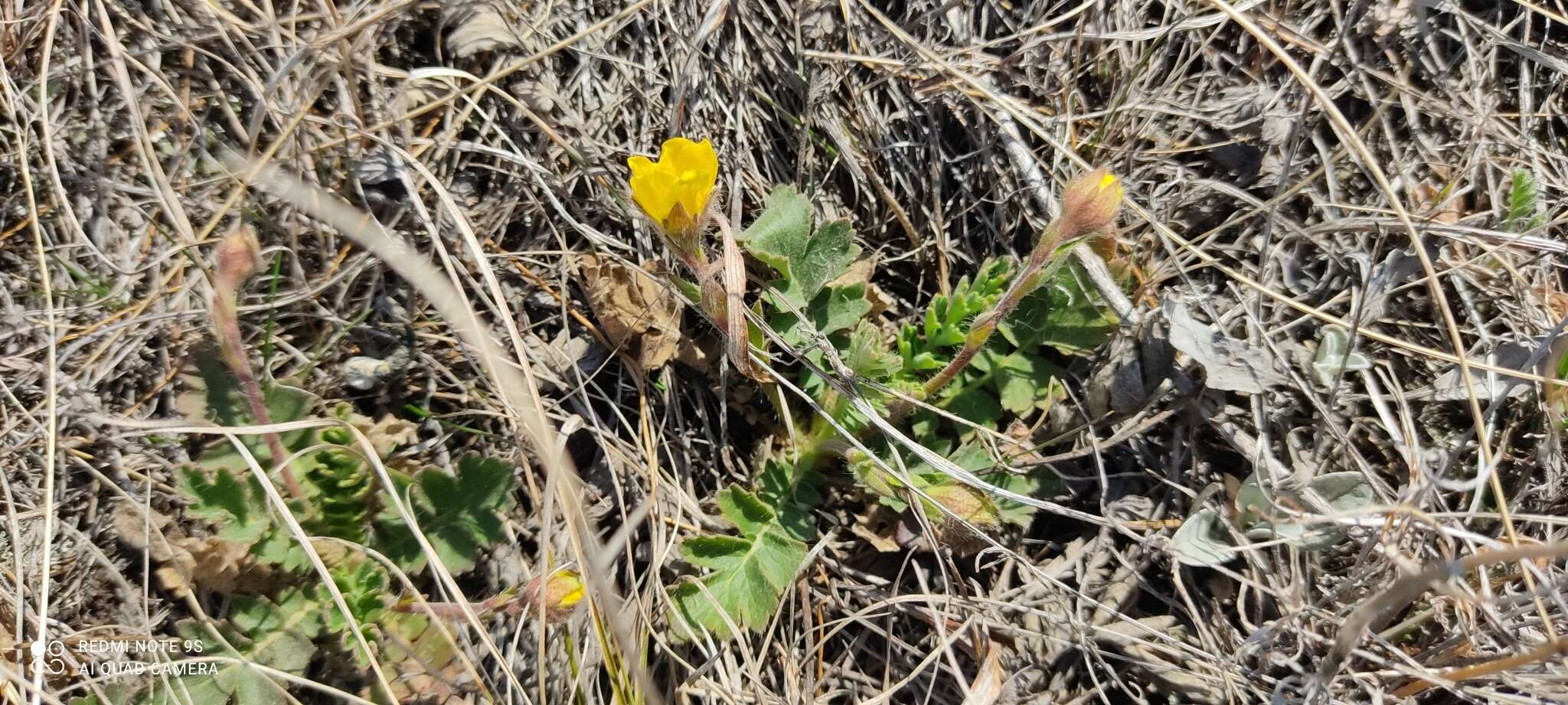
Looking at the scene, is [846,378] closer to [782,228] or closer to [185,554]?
[782,228]

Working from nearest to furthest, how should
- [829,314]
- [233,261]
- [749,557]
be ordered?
[233,261] < [749,557] < [829,314]

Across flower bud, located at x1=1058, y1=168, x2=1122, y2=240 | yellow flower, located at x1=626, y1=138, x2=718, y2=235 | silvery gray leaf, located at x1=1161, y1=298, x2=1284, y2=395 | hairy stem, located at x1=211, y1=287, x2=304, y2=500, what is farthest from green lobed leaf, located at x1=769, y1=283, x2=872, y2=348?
hairy stem, located at x1=211, y1=287, x2=304, y2=500

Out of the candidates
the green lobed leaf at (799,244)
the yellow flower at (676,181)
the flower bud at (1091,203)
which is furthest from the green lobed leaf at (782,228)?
the flower bud at (1091,203)

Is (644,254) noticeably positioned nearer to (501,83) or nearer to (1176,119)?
(501,83)

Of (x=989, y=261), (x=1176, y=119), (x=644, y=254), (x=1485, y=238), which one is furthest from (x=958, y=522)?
(x=1485, y=238)

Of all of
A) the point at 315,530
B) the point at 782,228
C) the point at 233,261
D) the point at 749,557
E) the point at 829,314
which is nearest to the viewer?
→ the point at 233,261

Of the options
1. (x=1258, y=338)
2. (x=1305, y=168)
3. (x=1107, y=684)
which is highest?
(x=1305, y=168)
